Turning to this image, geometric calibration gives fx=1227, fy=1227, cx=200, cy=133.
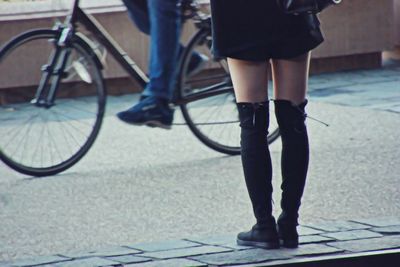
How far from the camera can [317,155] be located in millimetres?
7516

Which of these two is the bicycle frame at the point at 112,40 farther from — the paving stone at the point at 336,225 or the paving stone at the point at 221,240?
the paving stone at the point at 221,240

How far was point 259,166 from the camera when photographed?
4996 mm

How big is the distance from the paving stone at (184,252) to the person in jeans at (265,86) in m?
0.14

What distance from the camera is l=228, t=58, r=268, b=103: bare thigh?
4941mm

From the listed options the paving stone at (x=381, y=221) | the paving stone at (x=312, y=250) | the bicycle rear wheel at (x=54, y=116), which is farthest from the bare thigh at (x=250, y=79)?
the bicycle rear wheel at (x=54, y=116)

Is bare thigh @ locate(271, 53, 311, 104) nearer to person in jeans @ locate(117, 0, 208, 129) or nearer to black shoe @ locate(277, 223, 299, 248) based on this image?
black shoe @ locate(277, 223, 299, 248)

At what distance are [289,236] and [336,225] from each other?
1.70 feet

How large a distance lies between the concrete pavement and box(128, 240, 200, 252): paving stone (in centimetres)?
17

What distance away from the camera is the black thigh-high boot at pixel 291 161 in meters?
5.02

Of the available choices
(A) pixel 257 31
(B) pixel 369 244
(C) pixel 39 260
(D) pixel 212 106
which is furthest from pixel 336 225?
(D) pixel 212 106

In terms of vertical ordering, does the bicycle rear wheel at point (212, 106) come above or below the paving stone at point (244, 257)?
above

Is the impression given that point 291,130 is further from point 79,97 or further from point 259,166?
point 79,97

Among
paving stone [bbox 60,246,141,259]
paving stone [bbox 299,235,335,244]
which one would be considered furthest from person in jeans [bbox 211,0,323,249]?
paving stone [bbox 60,246,141,259]

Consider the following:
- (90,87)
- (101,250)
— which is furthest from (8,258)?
(90,87)
